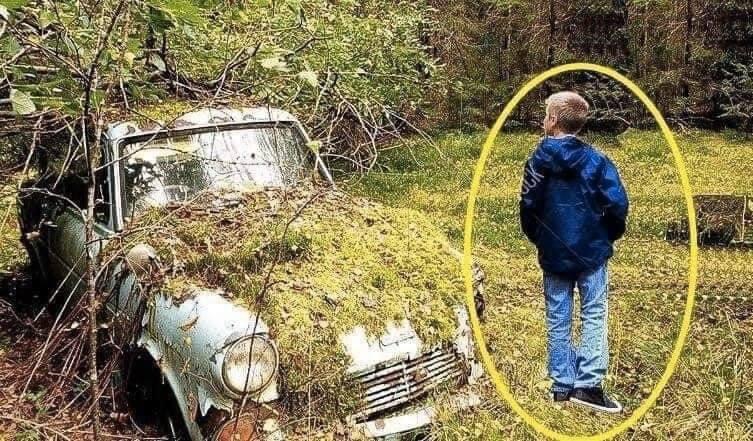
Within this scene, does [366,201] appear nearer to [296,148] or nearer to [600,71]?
[296,148]

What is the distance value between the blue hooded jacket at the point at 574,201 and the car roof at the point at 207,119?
290 cm

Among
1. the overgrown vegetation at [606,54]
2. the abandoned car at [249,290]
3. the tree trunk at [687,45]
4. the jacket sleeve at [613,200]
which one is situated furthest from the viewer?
the tree trunk at [687,45]

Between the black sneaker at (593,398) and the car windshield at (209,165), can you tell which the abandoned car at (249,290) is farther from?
the black sneaker at (593,398)

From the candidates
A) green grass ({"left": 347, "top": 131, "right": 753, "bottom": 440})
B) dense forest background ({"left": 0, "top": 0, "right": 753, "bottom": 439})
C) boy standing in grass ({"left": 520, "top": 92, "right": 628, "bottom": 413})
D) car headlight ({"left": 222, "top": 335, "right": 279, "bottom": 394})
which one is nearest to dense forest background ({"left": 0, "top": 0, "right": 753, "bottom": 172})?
dense forest background ({"left": 0, "top": 0, "right": 753, "bottom": 439})

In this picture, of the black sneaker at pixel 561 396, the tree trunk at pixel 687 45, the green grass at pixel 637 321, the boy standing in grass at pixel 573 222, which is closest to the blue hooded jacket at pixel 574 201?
the boy standing in grass at pixel 573 222

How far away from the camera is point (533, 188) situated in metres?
2.36

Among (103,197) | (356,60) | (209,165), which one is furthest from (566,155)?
(356,60)

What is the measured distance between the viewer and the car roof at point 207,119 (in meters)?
4.98

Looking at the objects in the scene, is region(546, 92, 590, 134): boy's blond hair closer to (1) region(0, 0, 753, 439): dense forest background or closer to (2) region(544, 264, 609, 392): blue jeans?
(1) region(0, 0, 753, 439): dense forest background

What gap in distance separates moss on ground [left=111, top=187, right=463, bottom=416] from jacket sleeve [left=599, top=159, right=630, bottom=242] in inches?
56.3

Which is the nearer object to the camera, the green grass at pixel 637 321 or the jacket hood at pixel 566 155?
the jacket hood at pixel 566 155

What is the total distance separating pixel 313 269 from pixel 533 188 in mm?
1968

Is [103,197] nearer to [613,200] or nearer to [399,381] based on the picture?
[399,381]

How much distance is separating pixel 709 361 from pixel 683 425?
0.80m
